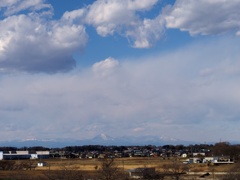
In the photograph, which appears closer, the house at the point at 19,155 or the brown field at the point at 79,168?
the brown field at the point at 79,168

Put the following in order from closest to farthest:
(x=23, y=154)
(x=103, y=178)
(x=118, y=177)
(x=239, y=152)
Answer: (x=103, y=178) → (x=118, y=177) → (x=239, y=152) → (x=23, y=154)

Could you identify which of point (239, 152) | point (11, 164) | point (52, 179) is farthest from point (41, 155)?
point (52, 179)

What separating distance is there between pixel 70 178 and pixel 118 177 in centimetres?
1153

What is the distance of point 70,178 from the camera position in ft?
150

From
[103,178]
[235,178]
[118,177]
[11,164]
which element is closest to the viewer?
[235,178]

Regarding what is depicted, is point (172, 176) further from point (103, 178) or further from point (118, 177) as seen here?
point (103, 178)

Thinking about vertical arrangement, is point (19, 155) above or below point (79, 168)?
above

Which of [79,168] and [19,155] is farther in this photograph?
[19,155]

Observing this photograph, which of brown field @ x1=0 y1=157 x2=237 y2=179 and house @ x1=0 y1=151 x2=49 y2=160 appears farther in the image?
house @ x1=0 y1=151 x2=49 y2=160

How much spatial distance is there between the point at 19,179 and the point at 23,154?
9934 cm

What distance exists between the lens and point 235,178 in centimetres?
4544

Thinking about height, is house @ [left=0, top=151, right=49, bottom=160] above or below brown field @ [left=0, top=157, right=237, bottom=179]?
above

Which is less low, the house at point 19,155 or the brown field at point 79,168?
the house at point 19,155

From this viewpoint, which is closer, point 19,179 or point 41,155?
point 19,179
